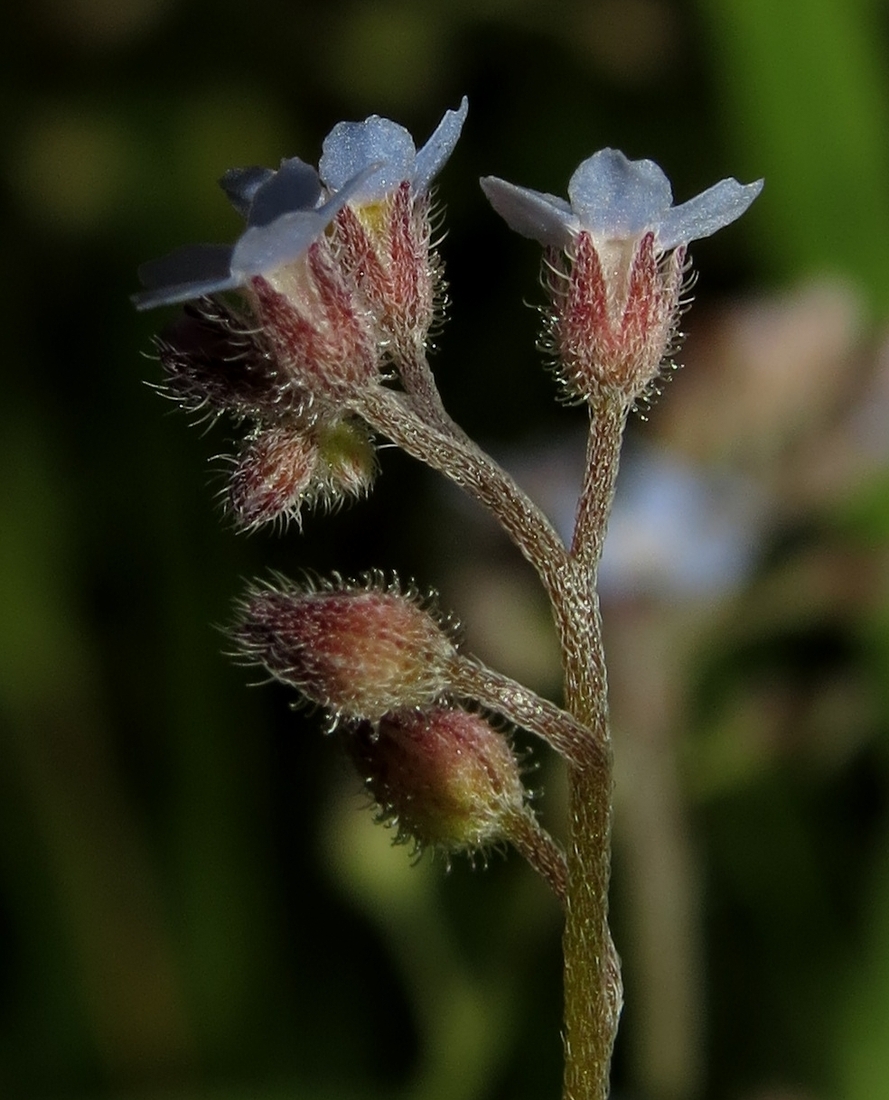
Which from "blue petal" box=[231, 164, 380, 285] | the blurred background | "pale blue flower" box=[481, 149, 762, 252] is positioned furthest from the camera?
the blurred background

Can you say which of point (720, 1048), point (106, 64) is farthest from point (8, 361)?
point (720, 1048)

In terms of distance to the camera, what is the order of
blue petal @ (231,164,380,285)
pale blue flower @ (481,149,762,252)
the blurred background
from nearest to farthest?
blue petal @ (231,164,380,285)
pale blue flower @ (481,149,762,252)
the blurred background

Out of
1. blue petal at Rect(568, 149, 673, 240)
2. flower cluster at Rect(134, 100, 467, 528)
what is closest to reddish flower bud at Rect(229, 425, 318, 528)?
flower cluster at Rect(134, 100, 467, 528)

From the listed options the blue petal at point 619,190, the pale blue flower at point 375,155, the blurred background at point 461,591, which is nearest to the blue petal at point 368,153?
the pale blue flower at point 375,155

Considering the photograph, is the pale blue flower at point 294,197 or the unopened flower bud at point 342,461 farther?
the unopened flower bud at point 342,461

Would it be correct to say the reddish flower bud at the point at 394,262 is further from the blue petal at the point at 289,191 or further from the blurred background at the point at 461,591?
the blurred background at the point at 461,591

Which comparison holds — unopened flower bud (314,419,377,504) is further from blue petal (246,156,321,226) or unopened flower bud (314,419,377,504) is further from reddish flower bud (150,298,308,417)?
blue petal (246,156,321,226)

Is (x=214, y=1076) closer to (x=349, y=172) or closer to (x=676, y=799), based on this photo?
(x=676, y=799)
